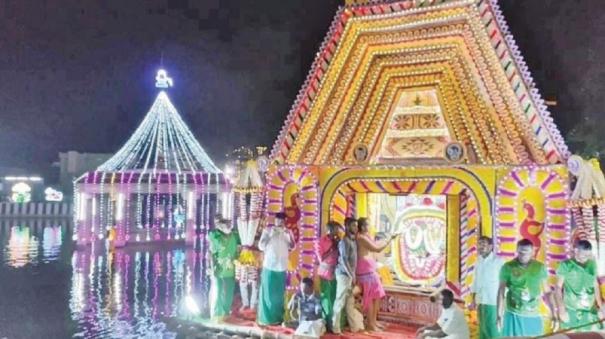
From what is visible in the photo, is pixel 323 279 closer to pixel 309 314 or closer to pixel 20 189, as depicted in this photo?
pixel 309 314

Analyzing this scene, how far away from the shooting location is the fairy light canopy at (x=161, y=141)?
998 inches

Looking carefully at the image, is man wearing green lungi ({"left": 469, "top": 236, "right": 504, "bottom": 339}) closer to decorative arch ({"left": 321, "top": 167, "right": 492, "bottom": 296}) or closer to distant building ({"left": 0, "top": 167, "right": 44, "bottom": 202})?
decorative arch ({"left": 321, "top": 167, "right": 492, "bottom": 296})

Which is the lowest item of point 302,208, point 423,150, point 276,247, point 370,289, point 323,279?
point 370,289

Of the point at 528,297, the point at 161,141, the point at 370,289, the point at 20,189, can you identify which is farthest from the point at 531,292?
the point at 20,189

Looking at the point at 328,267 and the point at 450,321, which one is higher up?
the point at 328,267

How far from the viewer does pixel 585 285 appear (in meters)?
6.62

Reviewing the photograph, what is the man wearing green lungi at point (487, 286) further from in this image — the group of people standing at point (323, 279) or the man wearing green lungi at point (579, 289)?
the group of people standing at point (323, 279)

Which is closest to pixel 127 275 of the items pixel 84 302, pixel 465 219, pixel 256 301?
pixel 84 302

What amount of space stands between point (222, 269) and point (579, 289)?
5170 millimetres

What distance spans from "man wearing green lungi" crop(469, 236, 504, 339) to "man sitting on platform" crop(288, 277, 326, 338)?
2183 millimetres

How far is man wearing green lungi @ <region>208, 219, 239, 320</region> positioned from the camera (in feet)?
31.6

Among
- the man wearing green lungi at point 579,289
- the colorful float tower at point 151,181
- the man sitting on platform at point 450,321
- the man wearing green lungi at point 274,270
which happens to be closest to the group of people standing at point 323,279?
the man wearing green lungi at point 274,270

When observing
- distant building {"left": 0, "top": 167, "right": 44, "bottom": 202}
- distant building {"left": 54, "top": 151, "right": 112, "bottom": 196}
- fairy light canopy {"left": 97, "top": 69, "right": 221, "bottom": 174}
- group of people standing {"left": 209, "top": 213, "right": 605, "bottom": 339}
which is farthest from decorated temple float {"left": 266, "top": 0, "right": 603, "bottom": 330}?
distant building {"left": 0, "top": 167, "right": 44, "bottom": 202}

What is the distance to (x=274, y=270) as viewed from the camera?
919 centimetres
